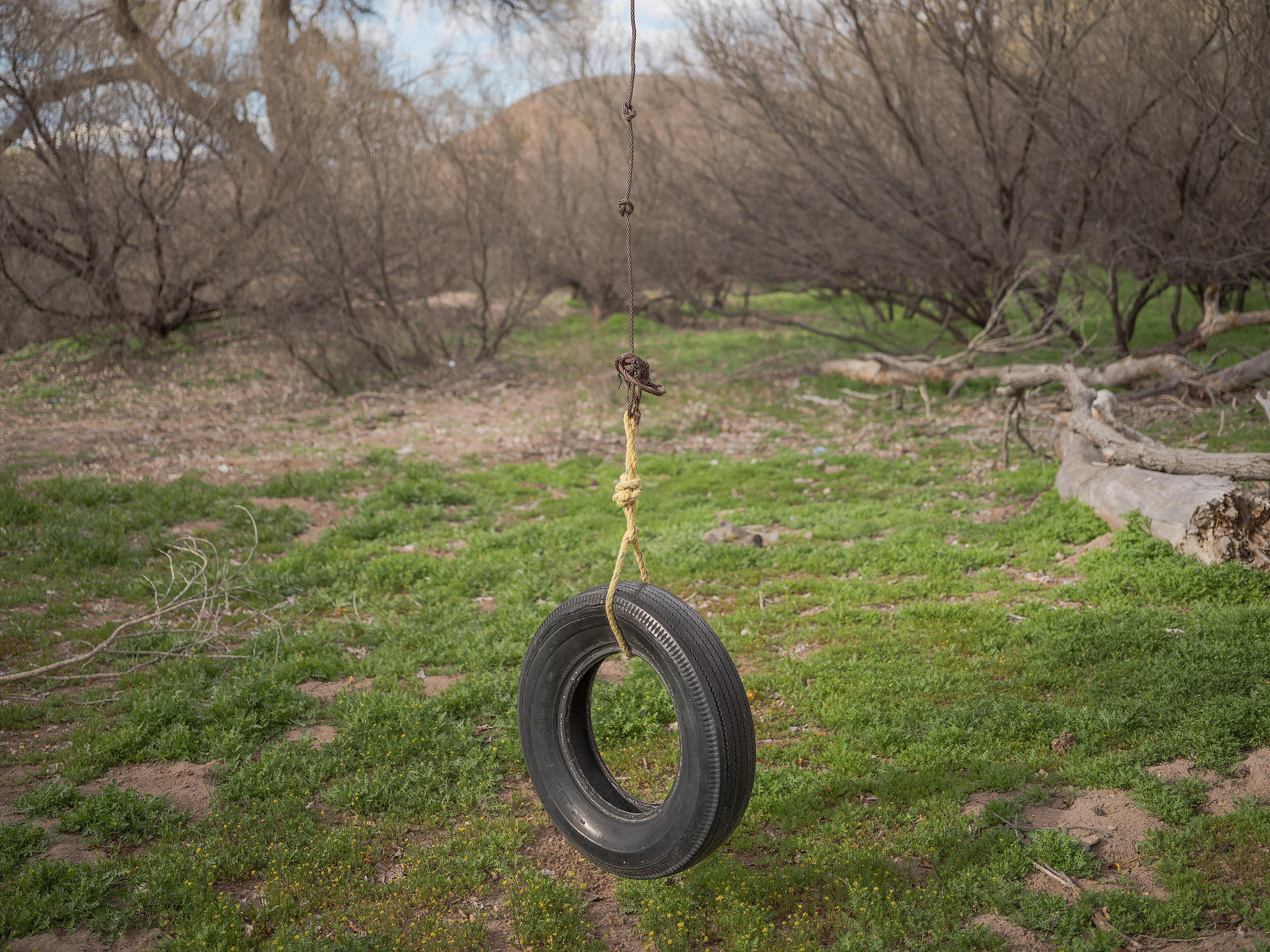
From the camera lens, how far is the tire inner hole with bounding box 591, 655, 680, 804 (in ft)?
13.5

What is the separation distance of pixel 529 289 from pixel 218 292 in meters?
6.10

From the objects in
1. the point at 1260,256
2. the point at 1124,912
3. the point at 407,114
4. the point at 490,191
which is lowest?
the point at 1124,912

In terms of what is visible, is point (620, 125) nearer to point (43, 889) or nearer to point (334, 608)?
point (334, 608)

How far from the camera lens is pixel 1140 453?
6531 millimetres

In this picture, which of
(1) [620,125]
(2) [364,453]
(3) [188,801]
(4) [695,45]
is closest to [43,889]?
(3) [188,801]

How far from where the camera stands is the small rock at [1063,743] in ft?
13.2

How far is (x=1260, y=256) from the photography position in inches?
454

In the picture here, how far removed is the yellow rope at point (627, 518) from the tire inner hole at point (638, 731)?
1.10 metres

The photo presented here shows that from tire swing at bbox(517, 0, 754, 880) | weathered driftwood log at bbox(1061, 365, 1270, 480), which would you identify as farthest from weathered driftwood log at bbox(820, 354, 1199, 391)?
tire swing at bbox(517, 0, 754, 880)

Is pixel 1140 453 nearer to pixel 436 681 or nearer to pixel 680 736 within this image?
pixel 680 736

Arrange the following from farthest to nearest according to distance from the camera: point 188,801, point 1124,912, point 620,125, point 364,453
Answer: point 620,125 < point 364,453 < point 188,801 < point 1124,912

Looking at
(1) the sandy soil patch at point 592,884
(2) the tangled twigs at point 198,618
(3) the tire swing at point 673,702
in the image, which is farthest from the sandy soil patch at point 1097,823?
(2) the tangled twigs at point 198,618

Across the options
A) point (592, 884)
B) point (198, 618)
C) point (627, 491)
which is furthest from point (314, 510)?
point (627, 491)

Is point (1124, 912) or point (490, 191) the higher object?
point (490, 191)
